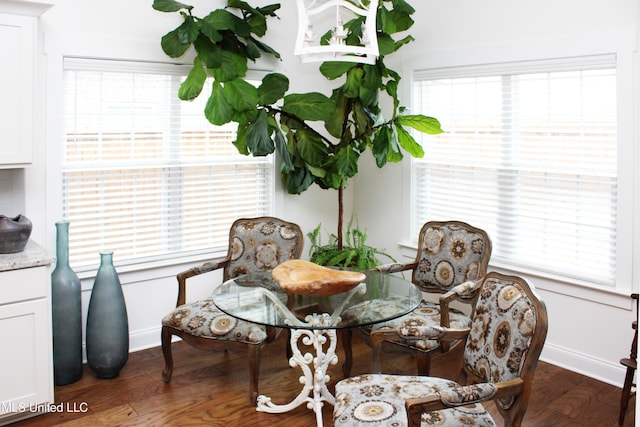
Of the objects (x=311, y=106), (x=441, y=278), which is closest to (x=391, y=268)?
(x=441, y=278)

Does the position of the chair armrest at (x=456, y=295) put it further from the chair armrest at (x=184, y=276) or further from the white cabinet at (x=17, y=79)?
the white cabinet at (x=17, y=79)

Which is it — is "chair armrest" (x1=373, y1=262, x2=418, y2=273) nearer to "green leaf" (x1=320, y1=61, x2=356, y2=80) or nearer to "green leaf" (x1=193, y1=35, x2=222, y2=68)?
"green leaf" (x1=320, y1=61, x2=356, y2=80)

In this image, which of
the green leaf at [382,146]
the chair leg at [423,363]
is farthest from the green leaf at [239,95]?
the chair leg at [423,363]

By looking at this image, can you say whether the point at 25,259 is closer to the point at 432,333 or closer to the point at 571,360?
the point at 432,333

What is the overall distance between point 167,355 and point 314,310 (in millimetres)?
1134

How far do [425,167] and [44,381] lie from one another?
2.94m

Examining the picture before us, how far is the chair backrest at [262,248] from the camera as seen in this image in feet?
13.4

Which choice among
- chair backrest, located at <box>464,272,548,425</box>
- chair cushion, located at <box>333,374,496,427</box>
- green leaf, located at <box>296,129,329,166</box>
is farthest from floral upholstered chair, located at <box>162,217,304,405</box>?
chair backrest, located at <box>464,272,548,425</box>

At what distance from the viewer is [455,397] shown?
7.27 ft

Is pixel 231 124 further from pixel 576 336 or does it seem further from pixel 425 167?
pixel 576 336

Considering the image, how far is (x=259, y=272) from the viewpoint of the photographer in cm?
379

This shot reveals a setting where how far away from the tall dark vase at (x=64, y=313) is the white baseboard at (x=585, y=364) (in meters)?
2.88

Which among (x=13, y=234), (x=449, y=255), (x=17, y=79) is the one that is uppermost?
(x=17, y=79)

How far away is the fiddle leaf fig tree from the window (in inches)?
11.5
